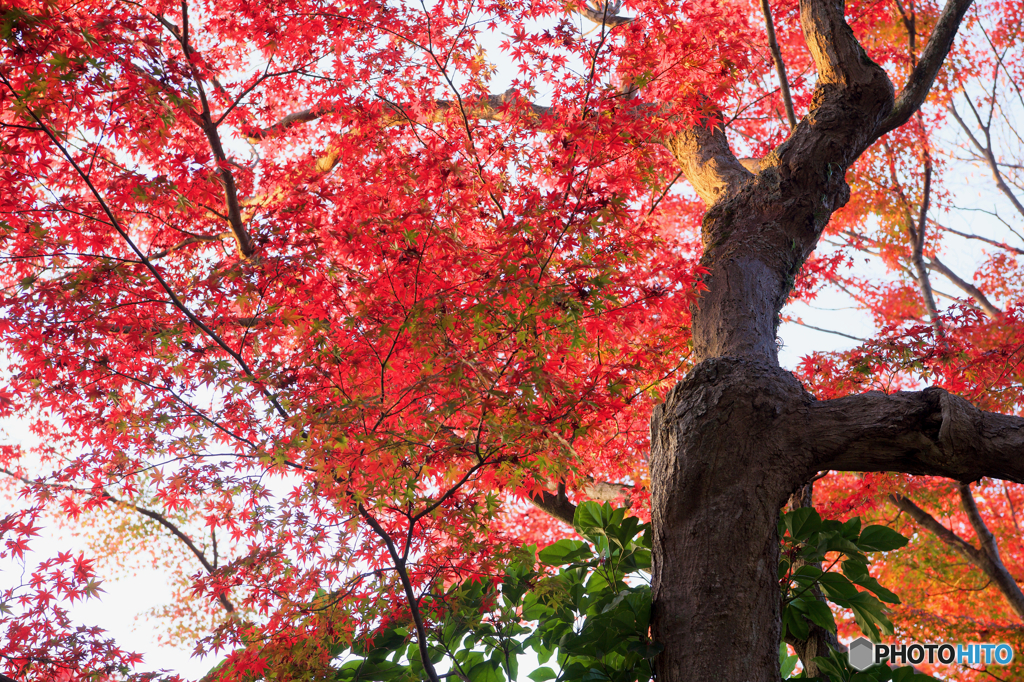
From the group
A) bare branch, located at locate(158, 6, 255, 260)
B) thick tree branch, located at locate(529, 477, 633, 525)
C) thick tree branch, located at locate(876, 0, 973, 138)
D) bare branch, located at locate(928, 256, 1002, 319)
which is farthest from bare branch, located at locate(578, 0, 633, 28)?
bare branch, located at locate(928, 256, 1002, 319)

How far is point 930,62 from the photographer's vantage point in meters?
5.24

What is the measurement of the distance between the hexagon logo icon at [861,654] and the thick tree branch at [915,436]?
4.46ft

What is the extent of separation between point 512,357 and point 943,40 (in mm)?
4724

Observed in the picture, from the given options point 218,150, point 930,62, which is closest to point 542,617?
point 218,150

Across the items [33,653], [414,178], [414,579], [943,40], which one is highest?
[943,40]

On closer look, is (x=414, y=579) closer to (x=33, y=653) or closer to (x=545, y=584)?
(x=545, y=584)

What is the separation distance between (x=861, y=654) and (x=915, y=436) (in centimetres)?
170

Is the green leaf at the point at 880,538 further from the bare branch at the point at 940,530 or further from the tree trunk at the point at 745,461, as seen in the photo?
the bare branch at the point at 940,530

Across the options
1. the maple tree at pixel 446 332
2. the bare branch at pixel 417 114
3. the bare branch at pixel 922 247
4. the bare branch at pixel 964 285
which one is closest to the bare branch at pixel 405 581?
the maple tree at pixel 446 332

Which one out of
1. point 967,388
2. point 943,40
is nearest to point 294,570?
point 967,388

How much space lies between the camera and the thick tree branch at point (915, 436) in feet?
10.8

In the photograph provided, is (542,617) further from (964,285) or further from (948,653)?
(964,285)

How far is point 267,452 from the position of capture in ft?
11.3

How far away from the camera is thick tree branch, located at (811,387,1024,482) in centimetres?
328
